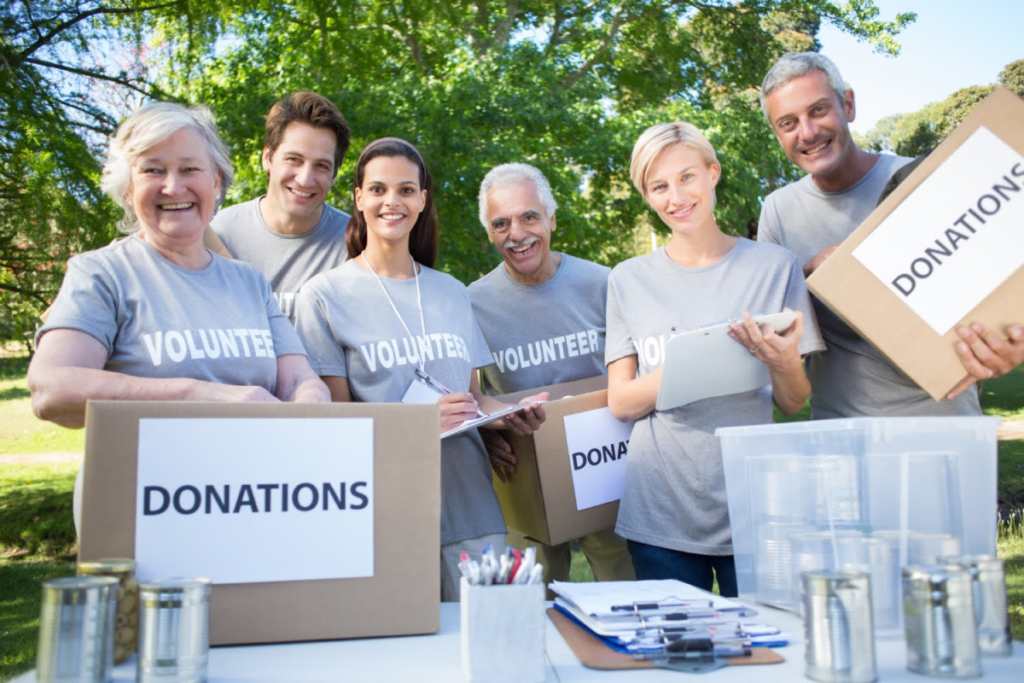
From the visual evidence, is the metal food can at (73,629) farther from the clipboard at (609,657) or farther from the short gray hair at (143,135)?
the short gray hair at (143,135)

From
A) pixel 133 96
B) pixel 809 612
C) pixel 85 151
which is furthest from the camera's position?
pixel 133 96

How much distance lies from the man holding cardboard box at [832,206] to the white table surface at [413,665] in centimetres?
106

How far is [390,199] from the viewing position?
2512mm

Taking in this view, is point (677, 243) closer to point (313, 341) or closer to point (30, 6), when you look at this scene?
point (313, 341)

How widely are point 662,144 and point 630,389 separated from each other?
69 cm

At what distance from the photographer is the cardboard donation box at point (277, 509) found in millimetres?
1364

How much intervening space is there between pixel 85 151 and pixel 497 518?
15.6ft

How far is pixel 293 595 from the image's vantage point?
143 centimetres

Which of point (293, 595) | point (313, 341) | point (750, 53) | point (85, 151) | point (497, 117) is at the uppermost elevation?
point (750, 53)

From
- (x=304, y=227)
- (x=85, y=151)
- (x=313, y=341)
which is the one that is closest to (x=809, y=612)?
(x=313, y=341)

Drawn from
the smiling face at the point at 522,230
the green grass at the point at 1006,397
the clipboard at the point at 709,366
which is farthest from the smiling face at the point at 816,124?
the green grass at the point at 1006,397

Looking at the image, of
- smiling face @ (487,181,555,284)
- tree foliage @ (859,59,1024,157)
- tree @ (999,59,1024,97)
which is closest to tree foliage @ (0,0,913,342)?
tree foliage @ (859,59,1024,157)

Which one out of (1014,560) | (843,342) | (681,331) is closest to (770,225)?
(843,342)

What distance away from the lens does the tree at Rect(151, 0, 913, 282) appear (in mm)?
8258
